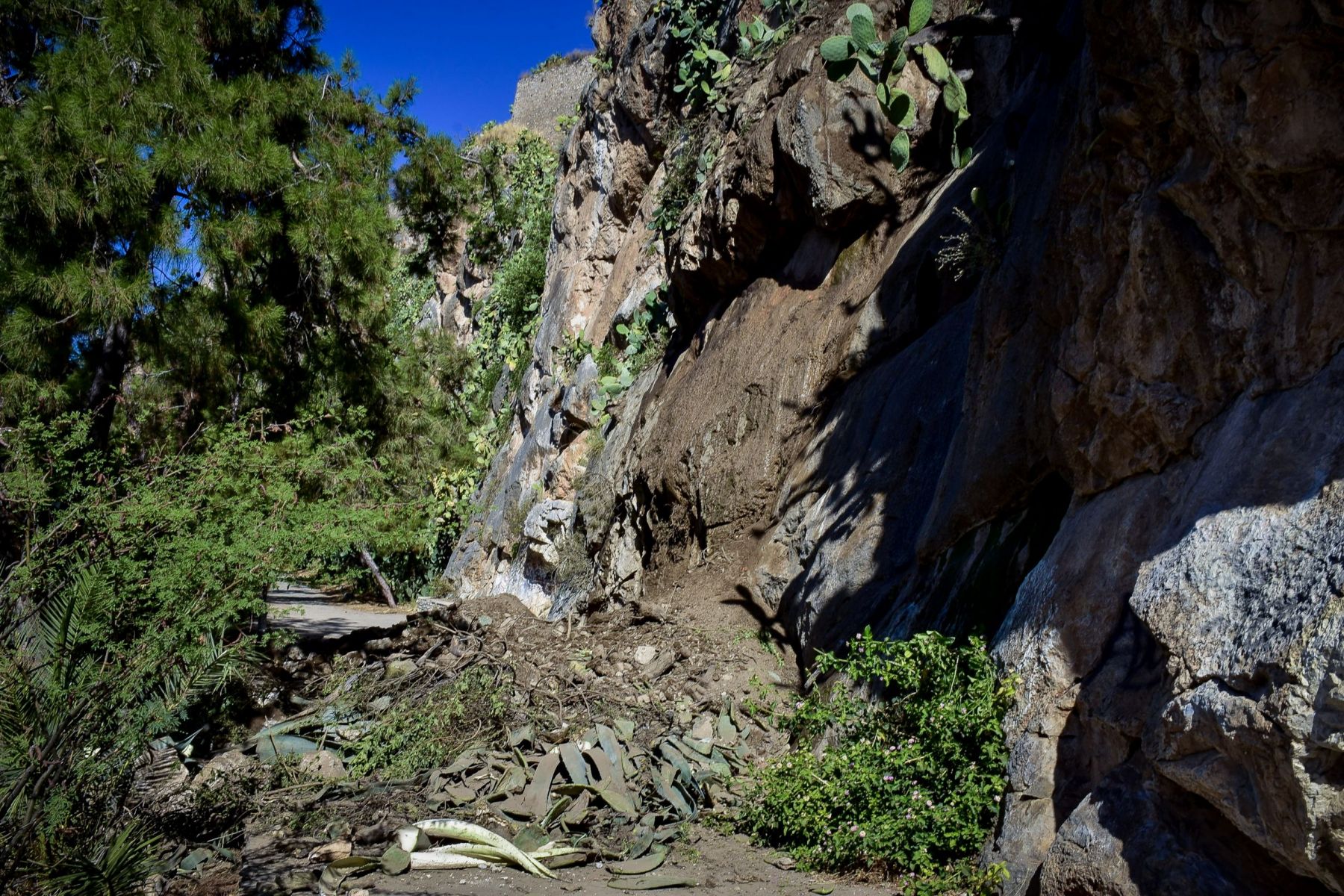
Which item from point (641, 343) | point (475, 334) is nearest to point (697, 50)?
point (641, 343)

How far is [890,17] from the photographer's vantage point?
10.6 m

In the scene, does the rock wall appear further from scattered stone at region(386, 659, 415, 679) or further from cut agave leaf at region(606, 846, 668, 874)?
cut agave leaf at region(606, 846, 668, 874)

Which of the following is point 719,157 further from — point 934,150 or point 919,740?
point 919,740

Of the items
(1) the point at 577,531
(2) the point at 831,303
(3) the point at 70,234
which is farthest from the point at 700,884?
(1) the point at 577,531

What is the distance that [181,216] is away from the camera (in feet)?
34.2

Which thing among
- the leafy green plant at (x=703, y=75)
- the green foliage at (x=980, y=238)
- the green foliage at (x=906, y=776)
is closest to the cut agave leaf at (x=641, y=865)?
the green foliage at (x=906, y=776)

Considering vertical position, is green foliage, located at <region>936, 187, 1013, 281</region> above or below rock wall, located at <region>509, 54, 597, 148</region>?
below

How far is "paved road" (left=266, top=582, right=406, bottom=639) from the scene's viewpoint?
10406 millimetres

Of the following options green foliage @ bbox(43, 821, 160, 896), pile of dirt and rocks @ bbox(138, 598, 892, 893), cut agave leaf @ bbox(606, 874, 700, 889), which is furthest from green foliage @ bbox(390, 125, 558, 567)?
green foliage @ bbox(43, 821, 160, 896)

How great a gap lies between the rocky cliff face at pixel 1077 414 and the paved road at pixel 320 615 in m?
3.65

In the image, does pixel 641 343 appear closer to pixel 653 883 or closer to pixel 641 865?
pixel 641 865

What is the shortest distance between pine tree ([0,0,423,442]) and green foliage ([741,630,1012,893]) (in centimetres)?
688

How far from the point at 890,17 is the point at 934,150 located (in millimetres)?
1570

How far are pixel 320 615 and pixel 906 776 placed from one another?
43.9 feet
